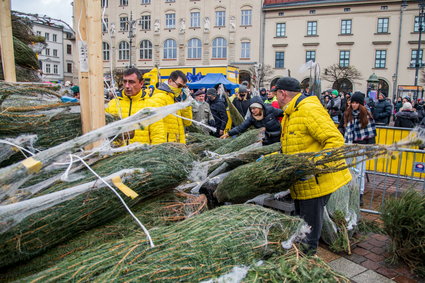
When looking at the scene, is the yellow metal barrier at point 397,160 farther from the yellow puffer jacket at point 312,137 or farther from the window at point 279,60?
the window at point 279,60

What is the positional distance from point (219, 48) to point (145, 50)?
1040 cm

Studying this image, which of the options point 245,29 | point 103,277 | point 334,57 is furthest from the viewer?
point 245,29

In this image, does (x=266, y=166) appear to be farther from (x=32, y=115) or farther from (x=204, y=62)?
(x=204, y=62)

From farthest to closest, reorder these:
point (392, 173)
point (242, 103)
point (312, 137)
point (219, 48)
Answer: point (219, 48) → point (242, 103) → point (392, 173) → point (312, 137)

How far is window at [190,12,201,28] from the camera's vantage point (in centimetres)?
4192

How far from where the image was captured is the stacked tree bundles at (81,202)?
1.65 meters

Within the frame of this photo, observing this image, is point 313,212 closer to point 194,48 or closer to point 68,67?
point 194,48

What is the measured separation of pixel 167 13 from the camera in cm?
4294

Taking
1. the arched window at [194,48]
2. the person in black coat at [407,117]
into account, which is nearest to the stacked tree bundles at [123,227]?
the person in black coat at [407,117]

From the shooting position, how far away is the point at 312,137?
3.05 m

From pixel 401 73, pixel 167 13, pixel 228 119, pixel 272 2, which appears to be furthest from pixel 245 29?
pixel 228 119

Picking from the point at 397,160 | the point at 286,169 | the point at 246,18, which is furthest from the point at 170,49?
the point at 286,169

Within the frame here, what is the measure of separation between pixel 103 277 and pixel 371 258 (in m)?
3.43

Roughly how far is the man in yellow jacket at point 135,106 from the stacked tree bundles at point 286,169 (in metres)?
0.99
